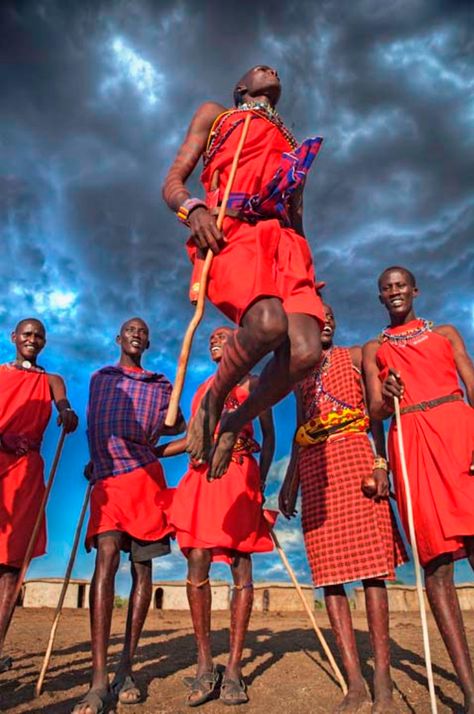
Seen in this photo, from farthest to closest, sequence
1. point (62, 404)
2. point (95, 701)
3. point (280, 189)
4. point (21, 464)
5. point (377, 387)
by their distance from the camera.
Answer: point (62, 404)
point (21, 464)
point (377, 387)
point (95, 701)
point (280, 189)

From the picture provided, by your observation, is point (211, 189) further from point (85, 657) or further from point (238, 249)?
point (85, 657)

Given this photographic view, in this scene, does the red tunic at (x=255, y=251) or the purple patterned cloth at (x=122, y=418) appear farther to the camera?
the purple patterned cloth at (x=122, y=418)

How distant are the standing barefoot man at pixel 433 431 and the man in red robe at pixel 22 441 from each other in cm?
287

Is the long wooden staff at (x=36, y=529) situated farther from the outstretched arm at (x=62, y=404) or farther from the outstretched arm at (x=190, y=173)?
the outstretched arm at (x=190, y=173)

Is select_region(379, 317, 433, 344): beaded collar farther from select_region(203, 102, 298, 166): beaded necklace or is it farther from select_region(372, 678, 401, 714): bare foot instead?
select_region(372, 678, 401, 714): bare foot

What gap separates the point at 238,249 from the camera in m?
3.15

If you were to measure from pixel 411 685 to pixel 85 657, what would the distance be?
11.9 feet

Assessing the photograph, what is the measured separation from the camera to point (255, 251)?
10.3 ft

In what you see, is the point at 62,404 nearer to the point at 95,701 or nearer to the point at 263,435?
the point at 263,435

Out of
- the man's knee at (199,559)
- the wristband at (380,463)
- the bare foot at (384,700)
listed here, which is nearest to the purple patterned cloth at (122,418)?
the man's knee at (199,559)

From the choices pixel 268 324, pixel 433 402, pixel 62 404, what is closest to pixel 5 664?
pixel 62 404

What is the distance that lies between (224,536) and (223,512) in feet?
0.63

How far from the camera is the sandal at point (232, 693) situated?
423cm

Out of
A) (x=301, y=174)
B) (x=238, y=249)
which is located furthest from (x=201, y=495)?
(x=301, y=174)
